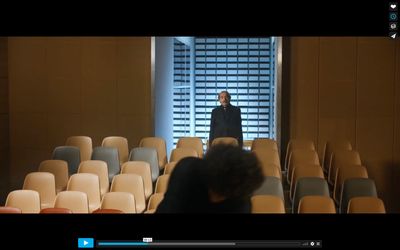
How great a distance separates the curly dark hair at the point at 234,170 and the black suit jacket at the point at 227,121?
6.19 meters

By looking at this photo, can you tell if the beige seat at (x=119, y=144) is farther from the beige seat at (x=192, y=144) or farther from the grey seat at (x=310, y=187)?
the grey seat at (x=310, y=187)

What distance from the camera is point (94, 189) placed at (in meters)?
5.90

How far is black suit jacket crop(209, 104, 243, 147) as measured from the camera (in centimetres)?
779

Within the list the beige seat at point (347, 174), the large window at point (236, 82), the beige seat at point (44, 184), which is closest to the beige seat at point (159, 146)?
the beige seat at point (44, 184)

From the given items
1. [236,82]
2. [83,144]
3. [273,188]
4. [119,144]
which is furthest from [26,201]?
[236,82]

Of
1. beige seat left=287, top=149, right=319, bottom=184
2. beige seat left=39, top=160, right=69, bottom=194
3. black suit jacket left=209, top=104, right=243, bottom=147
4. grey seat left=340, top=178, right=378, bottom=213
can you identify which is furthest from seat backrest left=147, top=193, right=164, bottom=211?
black suit jacket left=209, top=104, right=243, bottom=147

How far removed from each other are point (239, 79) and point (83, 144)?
17.7ft

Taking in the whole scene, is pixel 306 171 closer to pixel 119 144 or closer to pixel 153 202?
pixel 153 202

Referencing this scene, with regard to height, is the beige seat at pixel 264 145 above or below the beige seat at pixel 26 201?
above

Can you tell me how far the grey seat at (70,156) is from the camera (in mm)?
7328

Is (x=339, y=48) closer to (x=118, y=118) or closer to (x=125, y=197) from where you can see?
(x=118, y=118)

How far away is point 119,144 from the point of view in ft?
26.8

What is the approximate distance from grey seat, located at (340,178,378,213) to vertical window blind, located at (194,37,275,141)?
21.5 ft
